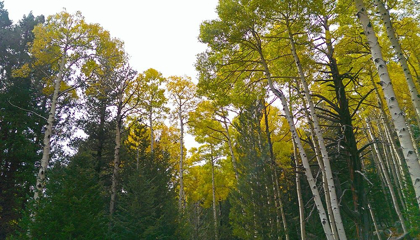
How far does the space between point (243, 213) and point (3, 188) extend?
35.7 ft

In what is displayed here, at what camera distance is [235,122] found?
11000 millimetres

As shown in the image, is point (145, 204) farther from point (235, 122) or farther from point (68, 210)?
point (235, 122)

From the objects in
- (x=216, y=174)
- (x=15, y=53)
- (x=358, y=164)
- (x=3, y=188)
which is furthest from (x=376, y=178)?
(x=15, y=53)

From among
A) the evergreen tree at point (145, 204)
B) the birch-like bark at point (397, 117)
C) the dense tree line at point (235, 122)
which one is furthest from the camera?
the evergreen tree at point (145, 204)

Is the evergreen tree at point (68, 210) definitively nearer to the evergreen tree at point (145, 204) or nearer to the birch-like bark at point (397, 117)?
the evergreen tree at point (145, 204)

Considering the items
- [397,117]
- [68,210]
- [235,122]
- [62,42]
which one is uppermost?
[62,42]

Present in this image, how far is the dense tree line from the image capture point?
4926 millimetres

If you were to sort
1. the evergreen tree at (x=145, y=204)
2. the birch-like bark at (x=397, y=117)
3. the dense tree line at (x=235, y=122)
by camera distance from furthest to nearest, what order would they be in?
the evergreen tree at (x=145, y=204)
the dense tree line at (x=235, y=122)
the birch-like bark at (x=397, y=117)

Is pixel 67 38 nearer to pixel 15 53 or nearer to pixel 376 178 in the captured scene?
pixel 15 53

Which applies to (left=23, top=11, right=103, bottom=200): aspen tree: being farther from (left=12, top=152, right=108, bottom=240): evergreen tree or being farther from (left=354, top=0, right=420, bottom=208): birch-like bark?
(left=354, top=0, right=420, bottom=208): birch-like bark

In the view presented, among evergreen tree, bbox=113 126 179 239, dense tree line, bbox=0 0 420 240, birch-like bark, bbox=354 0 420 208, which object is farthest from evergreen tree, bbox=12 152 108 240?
birch-like bark, bbox=354 0 420 208

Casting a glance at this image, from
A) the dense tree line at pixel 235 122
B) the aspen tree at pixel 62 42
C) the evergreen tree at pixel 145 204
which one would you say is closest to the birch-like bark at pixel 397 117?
the dense tree line at pixel 235 122

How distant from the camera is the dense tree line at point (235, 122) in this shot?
4.93 metres

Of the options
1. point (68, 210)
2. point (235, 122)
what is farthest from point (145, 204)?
point (235, 122)
